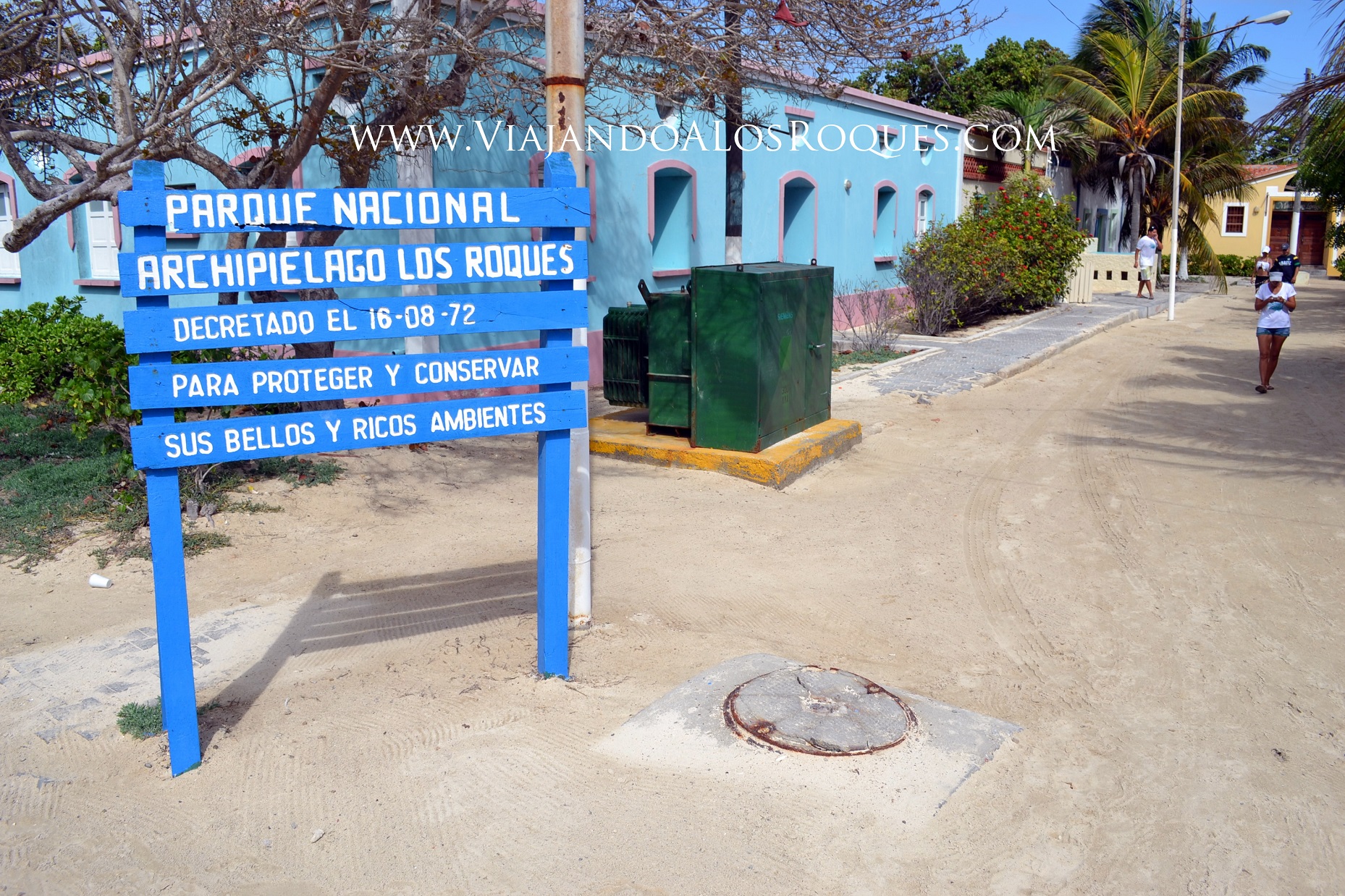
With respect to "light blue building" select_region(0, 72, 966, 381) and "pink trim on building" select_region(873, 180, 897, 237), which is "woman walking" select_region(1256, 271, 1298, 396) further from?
"pink trim on building" select_region(873, 180, 897, 237)

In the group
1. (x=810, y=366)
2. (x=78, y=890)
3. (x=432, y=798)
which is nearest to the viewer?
(x=78, y=890)

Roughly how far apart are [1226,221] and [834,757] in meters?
44.2

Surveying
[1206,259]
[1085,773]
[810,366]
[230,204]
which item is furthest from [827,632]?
[1206,259]

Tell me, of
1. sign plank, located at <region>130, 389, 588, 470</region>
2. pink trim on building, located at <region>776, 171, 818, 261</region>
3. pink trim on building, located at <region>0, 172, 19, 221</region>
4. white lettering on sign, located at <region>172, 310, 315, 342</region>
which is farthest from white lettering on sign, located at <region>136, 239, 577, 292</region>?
pink trim on building, located at <region>0, 172, 19, 221</region>

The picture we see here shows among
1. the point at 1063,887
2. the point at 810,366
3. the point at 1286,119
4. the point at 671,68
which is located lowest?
the point at 1063,887

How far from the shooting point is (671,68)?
8.20 meters

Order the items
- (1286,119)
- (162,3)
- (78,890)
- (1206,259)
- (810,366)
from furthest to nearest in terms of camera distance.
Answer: (1206,259), (810,366), (1286,119), (162,3), (78,890)

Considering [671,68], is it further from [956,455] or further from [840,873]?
[840,873]

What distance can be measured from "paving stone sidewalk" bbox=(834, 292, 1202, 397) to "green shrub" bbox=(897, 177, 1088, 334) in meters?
0.52

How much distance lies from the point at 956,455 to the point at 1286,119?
11.4 feet

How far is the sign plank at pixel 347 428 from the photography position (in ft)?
11.8

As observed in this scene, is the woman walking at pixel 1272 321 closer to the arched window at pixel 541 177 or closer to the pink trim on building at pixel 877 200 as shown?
the arched window at pixel 541 177

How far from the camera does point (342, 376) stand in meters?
3.82

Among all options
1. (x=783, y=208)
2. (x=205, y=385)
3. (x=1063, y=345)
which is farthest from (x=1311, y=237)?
(x=205, y=385)
